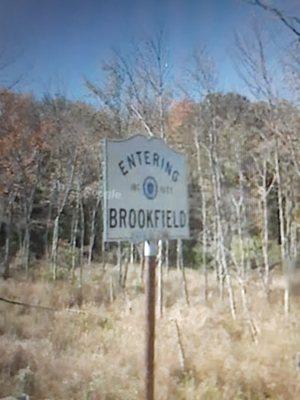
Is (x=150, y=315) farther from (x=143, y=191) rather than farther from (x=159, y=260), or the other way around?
(x=159, y=260)

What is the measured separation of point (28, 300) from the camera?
23.4 ft

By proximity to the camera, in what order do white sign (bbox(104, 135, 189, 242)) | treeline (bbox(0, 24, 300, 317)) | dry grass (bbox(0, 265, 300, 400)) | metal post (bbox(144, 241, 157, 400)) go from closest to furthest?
1. white sign (bbox(104, 135, 189, 242))
2. metal post (bbox(144, 241, 157, 400))
3. dry grass (bbox(0, 265, 300, 400))
4. treeline (bbox(0, 24, 300, 317))

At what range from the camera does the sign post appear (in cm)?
150

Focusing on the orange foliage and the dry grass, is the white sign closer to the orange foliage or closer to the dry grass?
the dry grass

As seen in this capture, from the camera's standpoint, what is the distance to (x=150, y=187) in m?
1.61

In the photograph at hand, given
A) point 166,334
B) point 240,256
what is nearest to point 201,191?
point 240,256

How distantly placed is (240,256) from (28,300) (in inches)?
157

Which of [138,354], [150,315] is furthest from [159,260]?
[150,315]

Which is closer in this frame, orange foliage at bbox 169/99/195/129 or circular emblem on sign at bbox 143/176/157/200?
circular emblem on sign at bbox 143/176/157/200

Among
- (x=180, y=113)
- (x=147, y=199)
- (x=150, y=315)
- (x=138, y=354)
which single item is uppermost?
(x=180, y=113)

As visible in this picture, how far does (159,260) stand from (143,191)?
15.3 feet

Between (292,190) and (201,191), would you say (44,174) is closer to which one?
(201,191)

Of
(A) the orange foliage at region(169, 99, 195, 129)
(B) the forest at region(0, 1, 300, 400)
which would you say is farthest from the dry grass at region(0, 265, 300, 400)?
(A) the orange foliage at region(169, 99, 195, 129)

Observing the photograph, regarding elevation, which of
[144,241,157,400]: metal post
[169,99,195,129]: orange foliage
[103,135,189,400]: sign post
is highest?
[169,99,195,129]: orange foliage
